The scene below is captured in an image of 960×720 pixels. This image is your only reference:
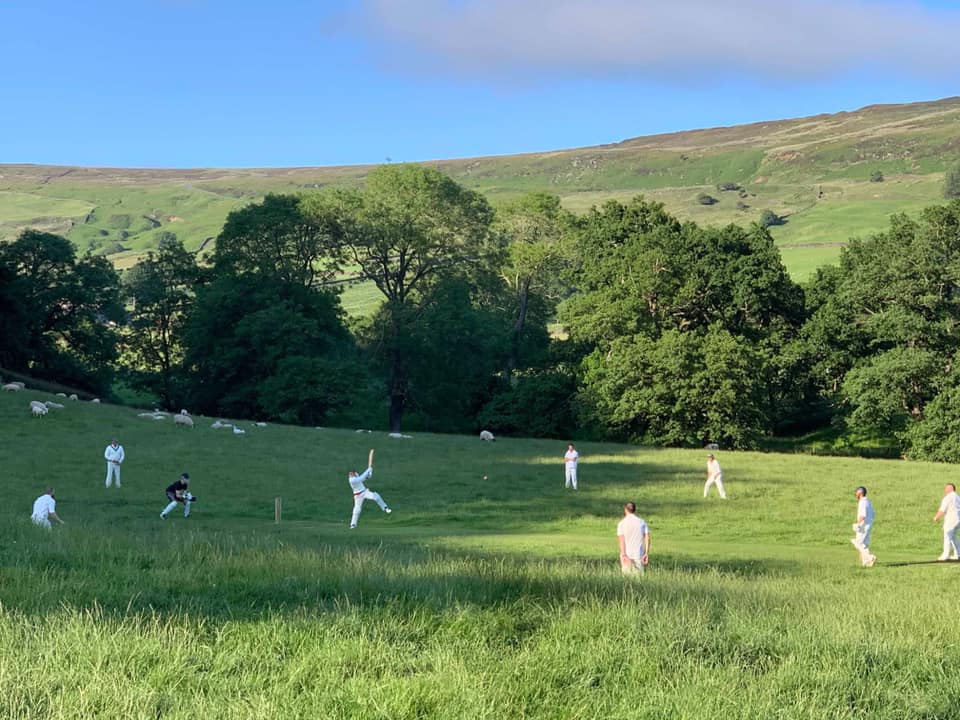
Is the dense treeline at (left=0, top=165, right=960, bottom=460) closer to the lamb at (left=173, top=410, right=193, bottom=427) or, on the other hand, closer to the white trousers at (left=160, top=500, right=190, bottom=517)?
the lamb at (left=173, top=410, right=193, bottom=427)

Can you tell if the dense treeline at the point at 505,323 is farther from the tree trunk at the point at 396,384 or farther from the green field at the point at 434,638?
the green field at the point at 434,638

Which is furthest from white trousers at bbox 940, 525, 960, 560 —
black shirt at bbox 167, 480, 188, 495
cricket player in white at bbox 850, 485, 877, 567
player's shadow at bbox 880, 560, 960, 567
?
black shirt at bbox 167, 480, 188, 495

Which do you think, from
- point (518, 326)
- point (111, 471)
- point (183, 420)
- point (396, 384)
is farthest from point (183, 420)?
point (518, 326)

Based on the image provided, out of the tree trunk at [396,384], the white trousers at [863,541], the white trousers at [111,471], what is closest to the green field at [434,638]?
the white trousers at [863,541]

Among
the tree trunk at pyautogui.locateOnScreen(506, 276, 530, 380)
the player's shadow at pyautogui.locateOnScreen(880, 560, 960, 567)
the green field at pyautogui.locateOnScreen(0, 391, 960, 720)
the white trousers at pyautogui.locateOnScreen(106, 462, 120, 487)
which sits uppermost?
the tree trunk at pyautogui.locateOnScreen(506, 276, 530, 380)

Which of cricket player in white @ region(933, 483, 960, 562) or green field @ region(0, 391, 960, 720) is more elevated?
green field @ region(0, 391, 960, 720)

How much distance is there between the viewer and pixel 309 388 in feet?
232

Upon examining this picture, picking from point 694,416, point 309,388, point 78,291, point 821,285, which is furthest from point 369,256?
point 821,285

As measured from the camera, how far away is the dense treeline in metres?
67.8

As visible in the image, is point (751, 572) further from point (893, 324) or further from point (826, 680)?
point (893, 324)

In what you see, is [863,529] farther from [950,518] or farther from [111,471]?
[111,471]

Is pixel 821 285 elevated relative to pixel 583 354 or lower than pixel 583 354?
elevated

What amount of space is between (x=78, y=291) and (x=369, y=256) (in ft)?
78.0

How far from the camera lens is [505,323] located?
280 feet
